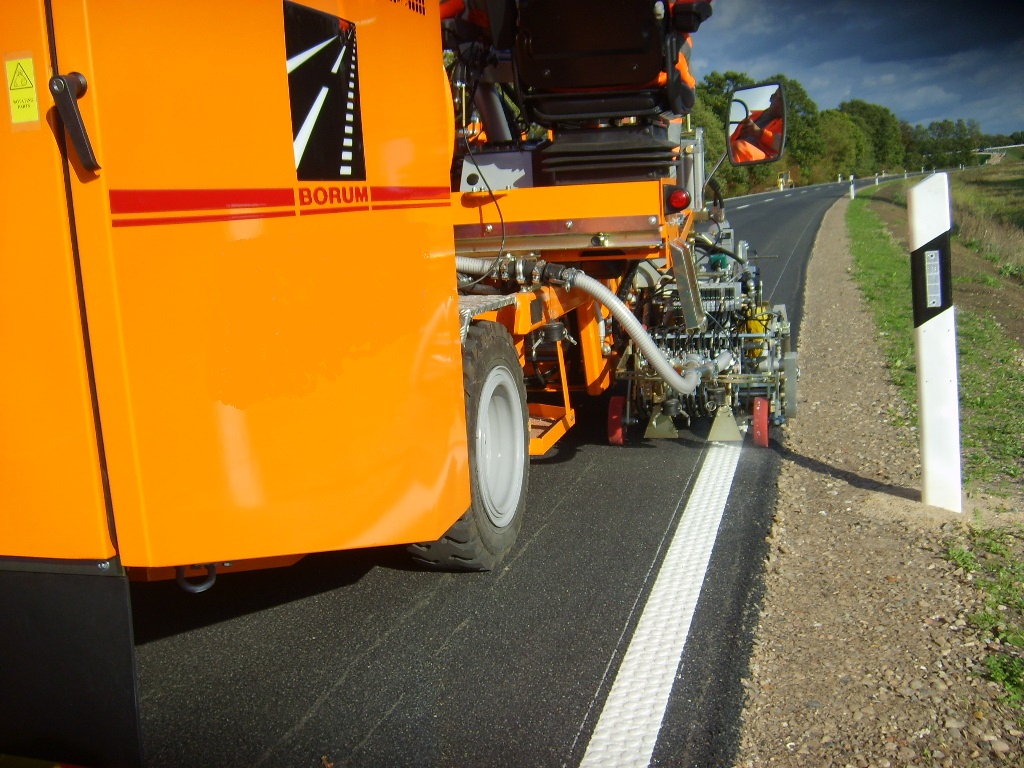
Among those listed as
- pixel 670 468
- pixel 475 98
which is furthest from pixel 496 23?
pixel 670 468

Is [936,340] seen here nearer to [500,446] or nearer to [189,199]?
[500,446]

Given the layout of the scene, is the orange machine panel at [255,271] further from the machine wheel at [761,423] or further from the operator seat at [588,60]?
the machine wheel at [761,423]

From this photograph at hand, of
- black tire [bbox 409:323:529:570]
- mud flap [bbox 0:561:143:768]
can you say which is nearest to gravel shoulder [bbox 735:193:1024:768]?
black tire [bbox 409:323:529:570]

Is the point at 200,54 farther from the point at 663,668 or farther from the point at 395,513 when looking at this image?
the point at 663,668

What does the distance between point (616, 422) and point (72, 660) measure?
3.96 m

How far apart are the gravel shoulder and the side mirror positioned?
69.8 inches

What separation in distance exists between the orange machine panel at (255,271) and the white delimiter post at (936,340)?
2.61m

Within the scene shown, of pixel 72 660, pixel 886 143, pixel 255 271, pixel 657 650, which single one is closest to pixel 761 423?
pixel 657 650

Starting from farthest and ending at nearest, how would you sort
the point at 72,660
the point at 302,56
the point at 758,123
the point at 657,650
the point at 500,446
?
the point at 758,123
the point at 500,446
the point at 657,650
the point at 302,56
the point at 72,660

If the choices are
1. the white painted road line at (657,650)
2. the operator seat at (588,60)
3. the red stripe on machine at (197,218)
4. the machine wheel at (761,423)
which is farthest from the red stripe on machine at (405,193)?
the machine wheel at (761,423)

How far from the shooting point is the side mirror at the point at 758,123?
511 cm

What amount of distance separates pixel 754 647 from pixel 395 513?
1371 millimetres

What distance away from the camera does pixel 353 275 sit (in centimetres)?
284

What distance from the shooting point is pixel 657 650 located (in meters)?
3.39
